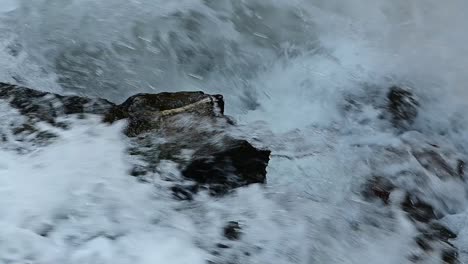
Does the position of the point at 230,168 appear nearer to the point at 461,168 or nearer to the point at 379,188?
the point at 379,188

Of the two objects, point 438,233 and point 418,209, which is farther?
point 418,209

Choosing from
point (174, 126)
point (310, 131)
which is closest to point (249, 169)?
point (174, 126)

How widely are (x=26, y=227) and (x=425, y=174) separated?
2.83m

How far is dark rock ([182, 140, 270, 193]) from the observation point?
3.35 m

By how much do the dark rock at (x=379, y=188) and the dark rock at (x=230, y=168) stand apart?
88 cm

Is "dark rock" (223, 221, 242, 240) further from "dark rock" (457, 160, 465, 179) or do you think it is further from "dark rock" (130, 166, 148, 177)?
"dark rock" (457, 160, 465, 179)

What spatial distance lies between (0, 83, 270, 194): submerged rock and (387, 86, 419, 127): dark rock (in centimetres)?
191

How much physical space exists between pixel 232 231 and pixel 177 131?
804 mm

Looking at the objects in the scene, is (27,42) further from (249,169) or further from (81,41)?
(249,169)

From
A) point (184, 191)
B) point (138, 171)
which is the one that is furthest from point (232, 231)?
A: point (138, 171)

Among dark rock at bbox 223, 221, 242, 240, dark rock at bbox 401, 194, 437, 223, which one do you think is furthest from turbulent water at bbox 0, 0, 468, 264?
dark rock at bbox 401, 194, 437, 223

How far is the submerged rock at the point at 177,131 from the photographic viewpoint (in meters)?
3.37

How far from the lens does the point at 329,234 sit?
3.28 metres

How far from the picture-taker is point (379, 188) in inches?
158
